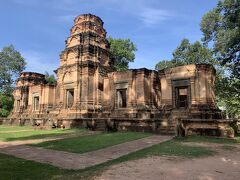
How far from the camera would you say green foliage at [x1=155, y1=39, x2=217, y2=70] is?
33.3 m

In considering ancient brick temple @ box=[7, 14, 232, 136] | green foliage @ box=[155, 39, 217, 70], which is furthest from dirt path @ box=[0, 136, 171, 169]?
green foliage @ box=[155, 39, 217, 70]

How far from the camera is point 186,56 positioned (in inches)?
1395

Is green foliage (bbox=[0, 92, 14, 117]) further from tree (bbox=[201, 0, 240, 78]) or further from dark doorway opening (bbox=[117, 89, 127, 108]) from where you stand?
tree (bbox=[201, 0, 240, 78])

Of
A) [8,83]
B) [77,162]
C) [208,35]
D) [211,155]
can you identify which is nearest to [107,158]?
[77,162]

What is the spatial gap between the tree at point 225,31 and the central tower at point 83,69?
12383 millimetres

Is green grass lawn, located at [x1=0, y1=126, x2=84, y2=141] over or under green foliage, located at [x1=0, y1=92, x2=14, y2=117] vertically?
under

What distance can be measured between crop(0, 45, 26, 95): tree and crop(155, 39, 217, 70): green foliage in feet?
98.1

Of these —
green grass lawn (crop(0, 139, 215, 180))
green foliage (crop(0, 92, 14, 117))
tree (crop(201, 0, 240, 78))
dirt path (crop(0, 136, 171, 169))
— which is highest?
tree (crop(201, 0, 240, 78))

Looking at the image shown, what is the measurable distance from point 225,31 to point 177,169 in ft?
75.8

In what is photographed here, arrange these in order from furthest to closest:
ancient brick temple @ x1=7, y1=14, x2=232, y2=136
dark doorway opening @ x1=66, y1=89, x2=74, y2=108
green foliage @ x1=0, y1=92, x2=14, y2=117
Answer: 1. green foliage @ x1=0, y1=92, x2=14, y2=117
2. dark doorway opening @ x1=66, y1=89, x2=74, y2=108
3. ancient brick temple @ x1=7, y1=14, x2=232, y2=136

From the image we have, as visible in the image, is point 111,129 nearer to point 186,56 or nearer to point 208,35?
point 208,35

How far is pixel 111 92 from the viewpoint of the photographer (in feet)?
71.8

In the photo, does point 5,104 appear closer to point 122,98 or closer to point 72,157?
point 122,98

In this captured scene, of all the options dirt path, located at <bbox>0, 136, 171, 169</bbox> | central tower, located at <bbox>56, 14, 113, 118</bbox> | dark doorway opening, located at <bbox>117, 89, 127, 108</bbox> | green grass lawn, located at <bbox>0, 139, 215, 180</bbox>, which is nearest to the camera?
green grass lawn, located at <bbox>0, 139, 215, 180</bbox>
